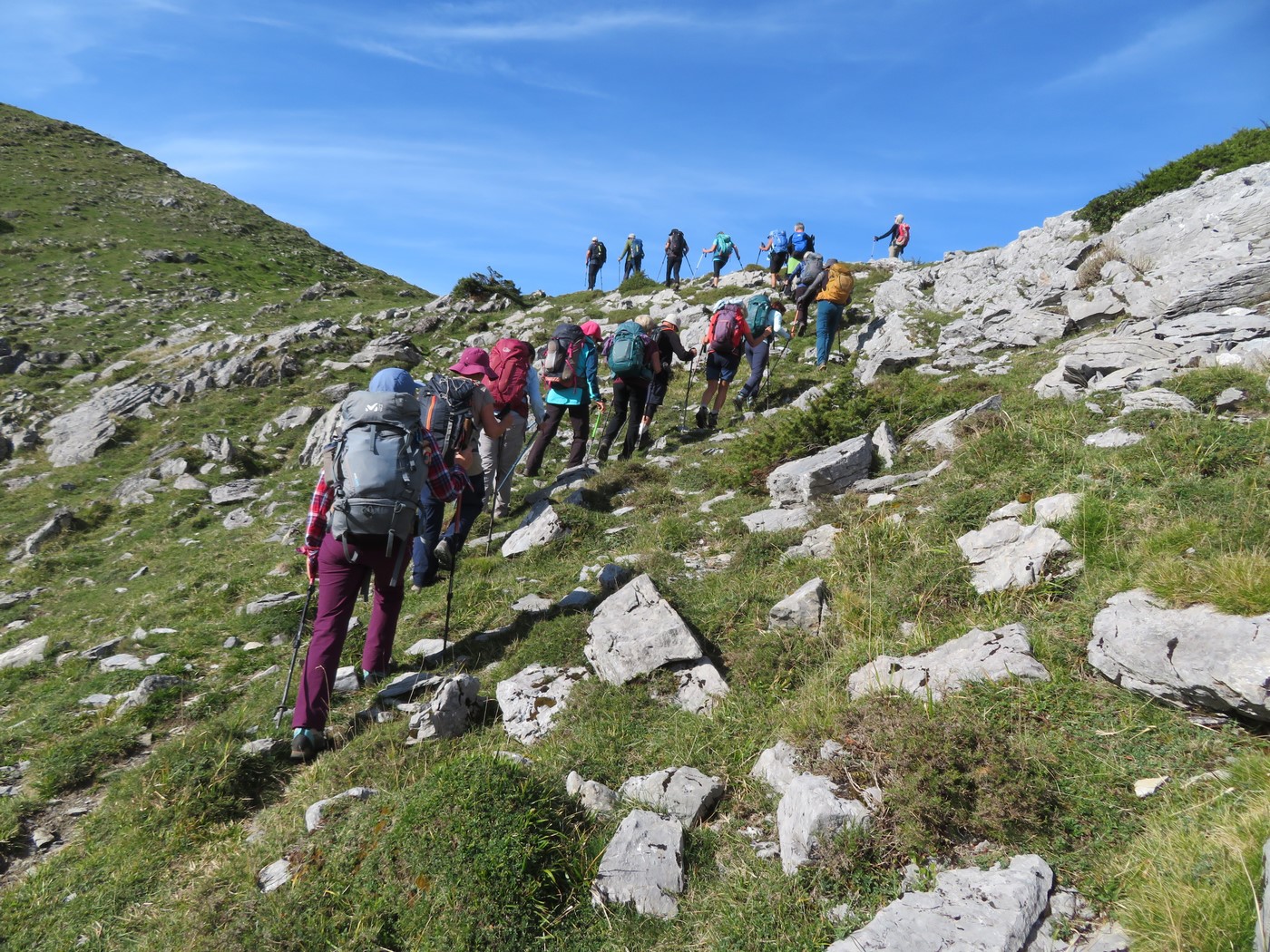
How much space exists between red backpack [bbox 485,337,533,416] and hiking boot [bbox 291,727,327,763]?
5130 millimetres

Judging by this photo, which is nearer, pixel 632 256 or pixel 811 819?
pixel 811 819

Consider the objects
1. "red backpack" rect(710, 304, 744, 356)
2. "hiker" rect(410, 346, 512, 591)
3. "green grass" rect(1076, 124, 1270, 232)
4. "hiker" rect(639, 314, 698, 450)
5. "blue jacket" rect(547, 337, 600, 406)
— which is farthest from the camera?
"green grass" rect(1076, 124, 1270, 232)

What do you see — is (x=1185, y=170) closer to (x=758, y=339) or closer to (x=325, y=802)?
(x=758, y=339)

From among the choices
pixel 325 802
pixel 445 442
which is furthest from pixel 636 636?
pixel 445 442

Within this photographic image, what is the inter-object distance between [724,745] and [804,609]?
1574mm

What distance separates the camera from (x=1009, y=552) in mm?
5145

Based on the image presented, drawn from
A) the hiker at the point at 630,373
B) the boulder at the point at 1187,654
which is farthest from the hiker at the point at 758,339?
the boulder at the point at 1187,654

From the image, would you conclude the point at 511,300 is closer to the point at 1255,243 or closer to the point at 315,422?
the point at 315,422

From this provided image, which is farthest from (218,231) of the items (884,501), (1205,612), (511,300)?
(1205,612)

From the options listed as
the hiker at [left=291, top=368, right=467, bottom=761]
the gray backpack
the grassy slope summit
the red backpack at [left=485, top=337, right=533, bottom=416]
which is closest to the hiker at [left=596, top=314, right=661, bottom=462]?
the red backpack at [left=485, top=337, right=533, bottom=416]

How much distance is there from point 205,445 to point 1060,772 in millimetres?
19846

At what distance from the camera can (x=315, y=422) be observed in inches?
729

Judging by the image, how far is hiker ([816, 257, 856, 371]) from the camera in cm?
1480

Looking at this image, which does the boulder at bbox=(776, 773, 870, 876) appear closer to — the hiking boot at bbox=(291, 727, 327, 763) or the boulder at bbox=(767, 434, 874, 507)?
the hiking boot at bbox=(291, 727, 327, 763)
